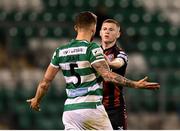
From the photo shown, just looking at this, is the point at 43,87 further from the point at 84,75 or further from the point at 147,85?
the point at 147,85

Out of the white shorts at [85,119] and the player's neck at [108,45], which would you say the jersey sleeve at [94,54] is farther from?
the player's neck at [108,45]

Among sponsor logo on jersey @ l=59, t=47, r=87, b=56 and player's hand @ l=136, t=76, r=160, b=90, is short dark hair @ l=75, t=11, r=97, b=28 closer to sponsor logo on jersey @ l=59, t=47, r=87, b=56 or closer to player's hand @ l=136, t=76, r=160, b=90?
sponsor logo on jersey @ l=59, t=47, r=87, b=56

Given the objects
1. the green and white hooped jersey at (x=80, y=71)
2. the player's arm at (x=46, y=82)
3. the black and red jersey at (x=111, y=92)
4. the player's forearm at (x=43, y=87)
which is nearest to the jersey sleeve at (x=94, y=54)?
the green and white hooped jersey at (x=80, y=71)

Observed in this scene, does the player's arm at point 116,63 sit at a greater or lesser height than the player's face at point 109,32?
lesser

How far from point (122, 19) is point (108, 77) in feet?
32.1

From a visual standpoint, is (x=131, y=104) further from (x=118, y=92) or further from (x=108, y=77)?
(x=108, y=77)

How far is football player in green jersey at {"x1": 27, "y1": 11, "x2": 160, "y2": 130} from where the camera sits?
630 cm

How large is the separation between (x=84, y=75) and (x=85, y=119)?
377 mm

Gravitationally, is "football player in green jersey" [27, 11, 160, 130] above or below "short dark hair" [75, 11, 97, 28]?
below

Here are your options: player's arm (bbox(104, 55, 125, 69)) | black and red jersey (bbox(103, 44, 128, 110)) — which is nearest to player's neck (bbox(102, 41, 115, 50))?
black and red jersey (bbox(103, 44, 128, 110))

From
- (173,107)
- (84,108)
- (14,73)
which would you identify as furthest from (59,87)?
(84,108)

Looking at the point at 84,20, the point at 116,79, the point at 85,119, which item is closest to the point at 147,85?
the point at 116,79

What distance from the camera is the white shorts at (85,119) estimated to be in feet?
21.0

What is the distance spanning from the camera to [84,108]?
6.40 m
